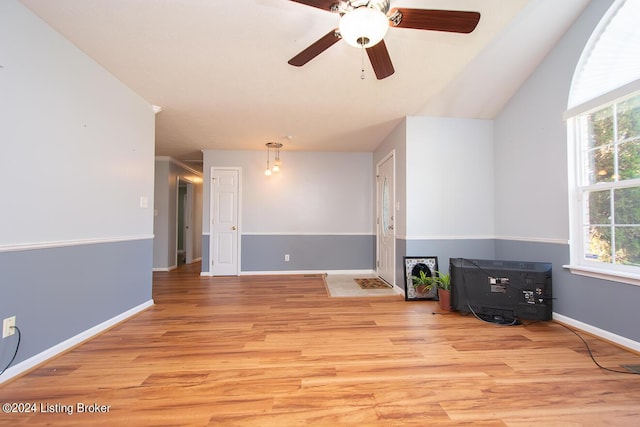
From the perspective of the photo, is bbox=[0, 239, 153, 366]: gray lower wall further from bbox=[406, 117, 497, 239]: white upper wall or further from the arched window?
the arched window

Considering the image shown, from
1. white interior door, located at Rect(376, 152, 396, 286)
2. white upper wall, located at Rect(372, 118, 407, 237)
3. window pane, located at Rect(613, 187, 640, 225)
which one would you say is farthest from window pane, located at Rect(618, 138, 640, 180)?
white interior door, located at Rect(376, 152, 396, 286)

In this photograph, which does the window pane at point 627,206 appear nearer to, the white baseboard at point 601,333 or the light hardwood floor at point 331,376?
the white baseboard at point 601,333

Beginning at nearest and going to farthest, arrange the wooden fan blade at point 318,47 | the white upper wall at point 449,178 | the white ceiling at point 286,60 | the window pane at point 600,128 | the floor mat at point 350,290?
the wooden fan blade at point 318,47 < the white ceiling at point 286,60 < the window pane at point 600,128 < the white upper wall at point 449,178 < the floor mat at point 350,290

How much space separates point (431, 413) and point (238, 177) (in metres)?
4.55

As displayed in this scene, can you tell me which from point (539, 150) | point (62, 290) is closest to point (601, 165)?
point (539, 150)

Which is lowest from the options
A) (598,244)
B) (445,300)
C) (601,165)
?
(445,300)

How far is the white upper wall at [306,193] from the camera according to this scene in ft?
16.6

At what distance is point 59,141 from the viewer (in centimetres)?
200

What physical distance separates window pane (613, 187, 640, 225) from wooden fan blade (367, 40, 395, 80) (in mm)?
2151

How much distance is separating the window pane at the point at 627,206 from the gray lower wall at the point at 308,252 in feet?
10.8

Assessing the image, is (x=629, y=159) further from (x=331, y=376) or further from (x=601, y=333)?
(x=331, y=376)

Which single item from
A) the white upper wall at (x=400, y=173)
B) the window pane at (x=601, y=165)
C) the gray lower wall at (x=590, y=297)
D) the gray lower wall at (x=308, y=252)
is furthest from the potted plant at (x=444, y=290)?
the gray lower wall at (x=308, y=252)

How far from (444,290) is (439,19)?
256 cm

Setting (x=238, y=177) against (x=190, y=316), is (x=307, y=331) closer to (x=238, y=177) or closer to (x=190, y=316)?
(x=190, y=316)
